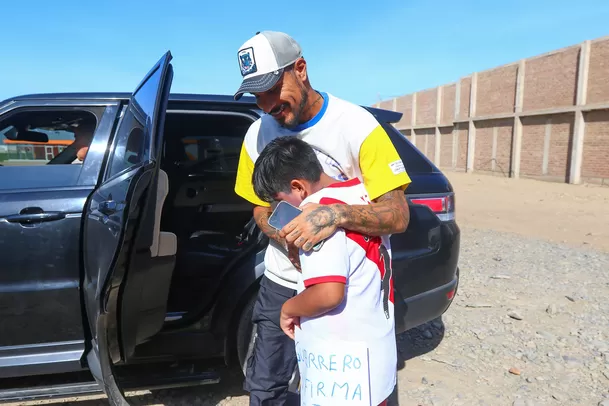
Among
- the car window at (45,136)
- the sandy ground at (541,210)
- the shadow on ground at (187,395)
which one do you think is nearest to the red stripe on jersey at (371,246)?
the shadow on ground at (187,395)

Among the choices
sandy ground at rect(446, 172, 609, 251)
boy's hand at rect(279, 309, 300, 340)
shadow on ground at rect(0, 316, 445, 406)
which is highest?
boy's hand at rect(279, 309, 300, 340)

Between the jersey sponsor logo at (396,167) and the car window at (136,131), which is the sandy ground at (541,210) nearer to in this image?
the jersey sponsor logo at (396,167)

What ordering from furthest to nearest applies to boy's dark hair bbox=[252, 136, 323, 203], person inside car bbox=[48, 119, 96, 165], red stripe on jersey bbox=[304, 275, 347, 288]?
person inside car bbox=[48, 119, 96, 165]
boy's dark hair bbox=[252, 136, 323, 203]
red stripe on jersey bbox=[304, 275, 347, 288]

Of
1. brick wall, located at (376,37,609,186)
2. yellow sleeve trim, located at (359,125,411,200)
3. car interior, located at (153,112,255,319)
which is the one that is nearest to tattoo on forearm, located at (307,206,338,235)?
yellow sleeve trim, located at (359,125,411,200)

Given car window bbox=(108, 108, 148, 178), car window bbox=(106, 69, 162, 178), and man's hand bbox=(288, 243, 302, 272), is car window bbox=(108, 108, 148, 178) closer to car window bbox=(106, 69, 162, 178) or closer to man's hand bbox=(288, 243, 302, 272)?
car window bbox=(106, 69, 162, 178)

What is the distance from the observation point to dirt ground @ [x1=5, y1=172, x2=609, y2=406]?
249 centimetres

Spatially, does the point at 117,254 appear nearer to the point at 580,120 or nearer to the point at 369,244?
the point at 369,244

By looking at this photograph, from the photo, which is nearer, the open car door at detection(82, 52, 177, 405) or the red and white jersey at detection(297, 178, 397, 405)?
the red and white jersey at detection(297, 178, 397, 405)

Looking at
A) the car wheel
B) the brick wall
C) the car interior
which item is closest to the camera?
the car wheel

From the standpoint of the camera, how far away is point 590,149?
1609 cm

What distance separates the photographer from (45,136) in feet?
9.26

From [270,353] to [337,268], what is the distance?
0.74m

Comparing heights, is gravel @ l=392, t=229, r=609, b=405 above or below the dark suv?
below

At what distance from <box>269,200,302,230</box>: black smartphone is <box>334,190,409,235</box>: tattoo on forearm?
0.42 feet
